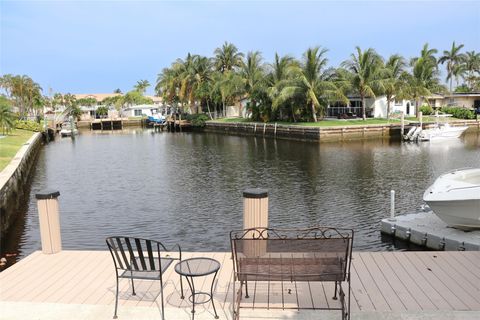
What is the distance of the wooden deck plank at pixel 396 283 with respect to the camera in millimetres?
5539

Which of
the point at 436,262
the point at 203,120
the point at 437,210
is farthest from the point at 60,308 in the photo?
the point at 203,120

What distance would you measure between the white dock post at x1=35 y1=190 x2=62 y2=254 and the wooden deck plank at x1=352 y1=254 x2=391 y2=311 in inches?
213

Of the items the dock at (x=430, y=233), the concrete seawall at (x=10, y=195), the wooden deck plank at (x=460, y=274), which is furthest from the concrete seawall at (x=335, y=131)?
the wooden deck plank at (x=460, y=274)

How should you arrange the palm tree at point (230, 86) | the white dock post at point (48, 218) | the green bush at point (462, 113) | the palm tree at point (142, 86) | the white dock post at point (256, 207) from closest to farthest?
the white dock post at point (256, 207), the white dock post at point (48, 218), the green bush at point (462, 113), the palm tree at point (230, 86), the palm tree at point (142, 86)

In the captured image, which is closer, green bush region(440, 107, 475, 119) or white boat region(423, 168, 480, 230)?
white boat region(423, 168, 480, 230)

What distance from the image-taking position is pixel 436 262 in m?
7.05

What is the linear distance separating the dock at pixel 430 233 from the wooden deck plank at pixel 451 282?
2042 mm

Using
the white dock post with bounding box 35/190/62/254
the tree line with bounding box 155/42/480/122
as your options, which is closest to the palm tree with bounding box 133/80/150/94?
the tree line with bounding box 155/42/480/122

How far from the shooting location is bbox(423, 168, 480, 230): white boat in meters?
8.91

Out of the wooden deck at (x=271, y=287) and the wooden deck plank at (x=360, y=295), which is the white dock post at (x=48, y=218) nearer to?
the wooden deck at (x=271, y=287)

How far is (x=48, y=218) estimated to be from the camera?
25.2 feet

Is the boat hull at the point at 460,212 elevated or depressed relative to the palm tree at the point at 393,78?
depressed

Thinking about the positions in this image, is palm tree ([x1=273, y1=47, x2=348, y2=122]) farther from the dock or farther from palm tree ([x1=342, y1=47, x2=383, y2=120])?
the dock

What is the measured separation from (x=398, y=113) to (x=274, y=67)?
1634cm
